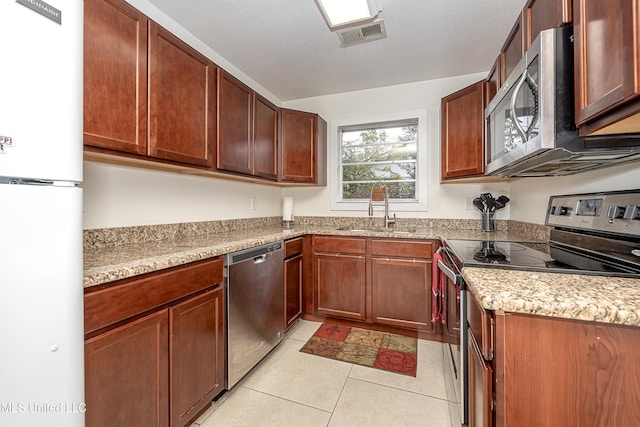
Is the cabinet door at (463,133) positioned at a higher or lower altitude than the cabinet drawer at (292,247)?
higher

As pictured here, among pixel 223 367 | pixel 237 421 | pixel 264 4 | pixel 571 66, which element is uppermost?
pixel 264 4

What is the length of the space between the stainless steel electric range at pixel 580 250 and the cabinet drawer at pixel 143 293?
1253mm

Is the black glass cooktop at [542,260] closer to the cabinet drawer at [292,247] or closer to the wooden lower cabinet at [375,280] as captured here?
the wooden lower cabinet at [375,280]

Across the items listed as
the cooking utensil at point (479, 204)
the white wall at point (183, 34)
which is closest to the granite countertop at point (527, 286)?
the white wall at point (183, 34)

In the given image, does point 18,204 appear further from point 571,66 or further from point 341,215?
point 341,215

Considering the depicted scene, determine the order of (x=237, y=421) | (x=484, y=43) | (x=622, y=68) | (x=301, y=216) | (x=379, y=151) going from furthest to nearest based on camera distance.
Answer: (x=301, y=216)
(x=379, y=151)
(x=484, y=43)
(x=237, y=421)
(x=622, y=68)

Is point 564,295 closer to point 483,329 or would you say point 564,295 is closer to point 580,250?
point 483,329

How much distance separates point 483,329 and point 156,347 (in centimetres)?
129

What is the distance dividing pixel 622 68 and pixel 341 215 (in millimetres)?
2572

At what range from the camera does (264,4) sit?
1767 millimetres

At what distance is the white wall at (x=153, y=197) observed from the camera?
58.4 inches

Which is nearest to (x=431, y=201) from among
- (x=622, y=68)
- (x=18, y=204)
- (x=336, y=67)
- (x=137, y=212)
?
(x=336, y=67)

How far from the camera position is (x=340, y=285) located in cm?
254

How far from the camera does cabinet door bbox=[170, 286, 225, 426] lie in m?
1.27
